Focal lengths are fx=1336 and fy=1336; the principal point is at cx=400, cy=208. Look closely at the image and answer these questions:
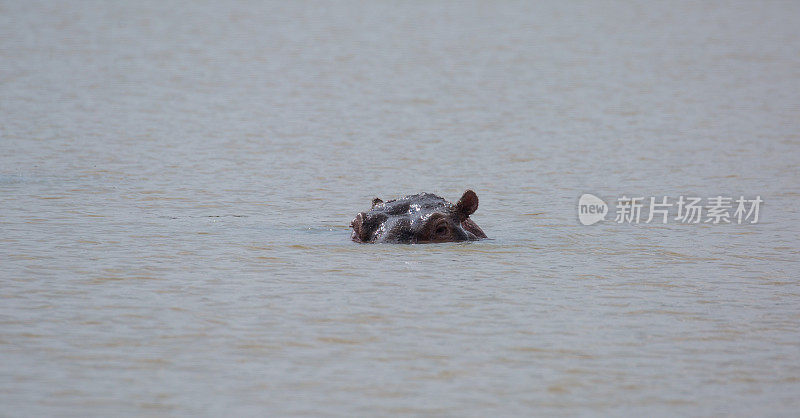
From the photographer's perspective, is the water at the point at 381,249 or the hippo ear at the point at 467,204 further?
the hippo ear at the point at 467,204

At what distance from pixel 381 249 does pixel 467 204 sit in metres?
1.00

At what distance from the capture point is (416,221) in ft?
42.7

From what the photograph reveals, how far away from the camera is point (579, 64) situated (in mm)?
38531

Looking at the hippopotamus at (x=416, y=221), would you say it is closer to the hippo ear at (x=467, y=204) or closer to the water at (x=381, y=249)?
the hippo ear at (x=467, y=204)

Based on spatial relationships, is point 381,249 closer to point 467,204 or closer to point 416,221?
point 416,221

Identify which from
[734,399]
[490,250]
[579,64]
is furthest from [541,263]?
[579,64]

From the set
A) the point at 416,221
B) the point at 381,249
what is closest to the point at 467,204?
the point at 416,221

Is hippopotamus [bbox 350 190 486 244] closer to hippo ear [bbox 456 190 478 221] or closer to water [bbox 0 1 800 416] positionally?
hippo ear [bbox 456 190 478 221]

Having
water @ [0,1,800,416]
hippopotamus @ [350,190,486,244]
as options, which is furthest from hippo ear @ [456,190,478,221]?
water @ [0,1,800,416]

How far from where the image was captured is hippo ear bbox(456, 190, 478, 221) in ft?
42.4

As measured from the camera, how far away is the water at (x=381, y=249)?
857 centimetres

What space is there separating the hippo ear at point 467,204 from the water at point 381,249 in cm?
33

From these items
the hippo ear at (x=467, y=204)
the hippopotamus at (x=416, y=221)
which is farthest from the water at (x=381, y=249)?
the hippo ear at (x=467, y=204)

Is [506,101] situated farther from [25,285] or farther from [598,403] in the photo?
[598,403]
